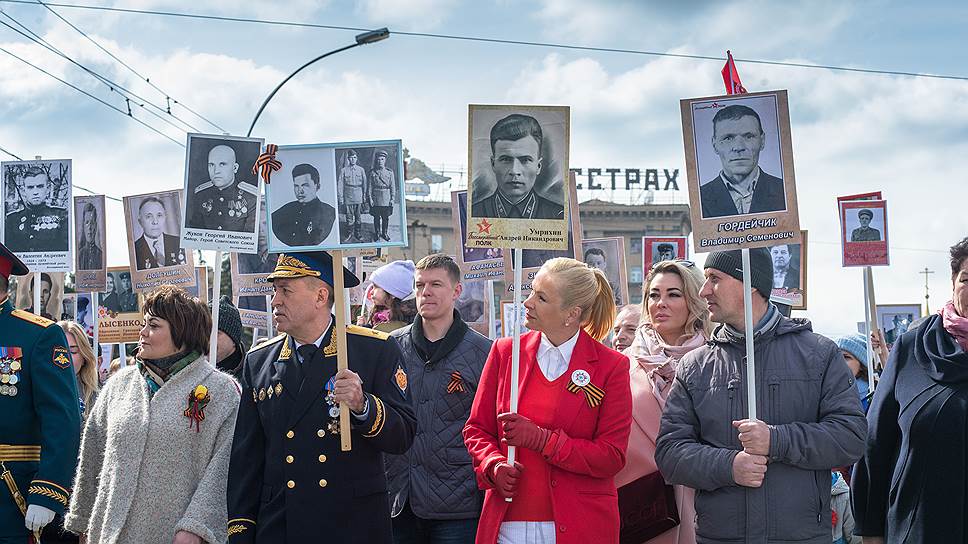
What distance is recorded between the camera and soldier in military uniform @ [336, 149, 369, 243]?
5.37 metres

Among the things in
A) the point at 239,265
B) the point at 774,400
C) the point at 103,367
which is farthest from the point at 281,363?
the point at 103,367

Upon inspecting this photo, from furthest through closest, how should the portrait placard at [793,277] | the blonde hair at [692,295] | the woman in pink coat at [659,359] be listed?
1. the portrait placard at [793,277]
2. the blonde hair at [692,295]
3. the woman in pink coat at [659,359]

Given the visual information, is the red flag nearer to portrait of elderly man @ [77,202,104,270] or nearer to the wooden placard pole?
the wooden placard pole

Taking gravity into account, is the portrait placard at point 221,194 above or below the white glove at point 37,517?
above

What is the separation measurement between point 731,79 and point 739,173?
1.51 ft

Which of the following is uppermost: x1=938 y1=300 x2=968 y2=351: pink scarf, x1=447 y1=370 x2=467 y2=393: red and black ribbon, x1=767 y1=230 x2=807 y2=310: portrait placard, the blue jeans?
x1=767 y1=230 x2=807 y2=310: portrait placard

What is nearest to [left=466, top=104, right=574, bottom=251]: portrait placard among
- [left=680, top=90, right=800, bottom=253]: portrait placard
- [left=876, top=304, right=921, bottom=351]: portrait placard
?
[left=680, top=90, right=800, bottom=253]: portrait placard

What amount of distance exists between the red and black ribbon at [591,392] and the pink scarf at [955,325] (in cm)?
172

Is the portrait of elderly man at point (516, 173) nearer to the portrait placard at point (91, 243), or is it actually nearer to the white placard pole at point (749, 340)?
the white placard pole at point (749, 340)

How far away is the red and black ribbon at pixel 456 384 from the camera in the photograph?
6625mm

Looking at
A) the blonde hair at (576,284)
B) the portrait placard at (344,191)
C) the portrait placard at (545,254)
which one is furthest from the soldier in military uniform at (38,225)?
the blonde hair at (576,284)

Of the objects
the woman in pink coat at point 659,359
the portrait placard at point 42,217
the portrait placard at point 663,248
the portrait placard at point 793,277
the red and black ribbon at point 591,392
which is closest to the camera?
the red and black ribbon at point 591,392

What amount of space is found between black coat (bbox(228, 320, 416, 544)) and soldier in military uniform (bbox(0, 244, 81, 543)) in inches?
46.6

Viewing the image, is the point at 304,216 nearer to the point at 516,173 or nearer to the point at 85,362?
the point at 516,173
